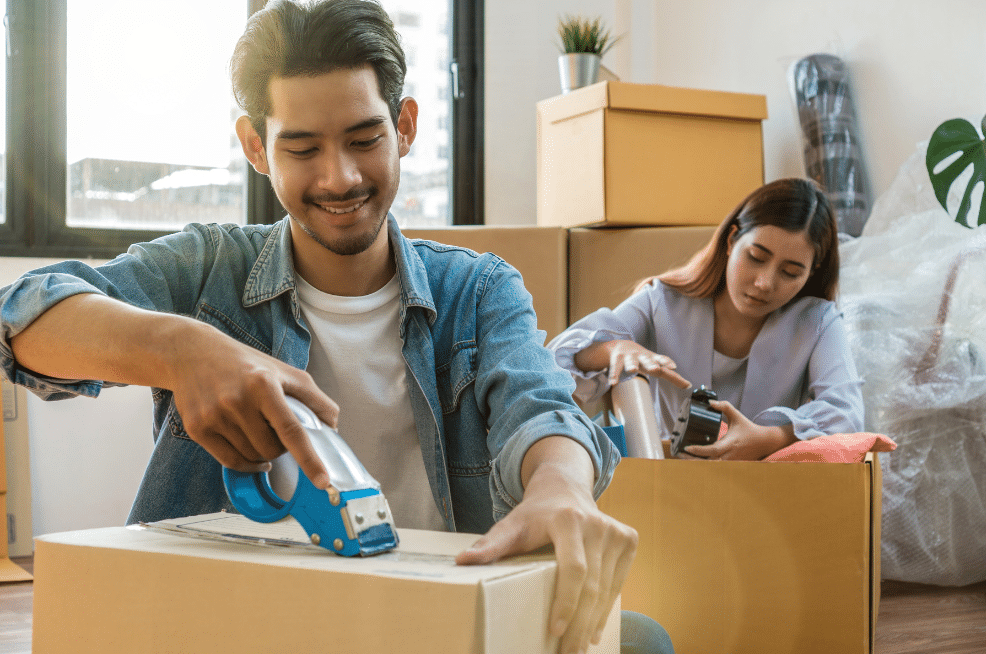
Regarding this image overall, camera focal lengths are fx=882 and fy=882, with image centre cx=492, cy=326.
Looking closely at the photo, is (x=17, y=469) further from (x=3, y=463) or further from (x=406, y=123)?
(x=406, y=123)

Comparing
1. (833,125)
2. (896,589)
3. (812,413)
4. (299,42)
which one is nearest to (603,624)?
(299,42)

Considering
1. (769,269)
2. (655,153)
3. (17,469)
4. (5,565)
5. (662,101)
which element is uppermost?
(662,101)

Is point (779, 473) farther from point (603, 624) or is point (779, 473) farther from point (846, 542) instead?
point (603, 624)

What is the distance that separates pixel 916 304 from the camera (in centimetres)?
166

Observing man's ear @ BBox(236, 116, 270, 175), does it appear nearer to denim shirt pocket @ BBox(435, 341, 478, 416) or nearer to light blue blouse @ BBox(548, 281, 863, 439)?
denim shirt pocket @ BBox(435, 341, 478, 416)

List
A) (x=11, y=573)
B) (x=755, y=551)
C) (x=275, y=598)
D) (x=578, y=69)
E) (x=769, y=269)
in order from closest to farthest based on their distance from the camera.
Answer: (x=275, y=598) → (x=755, y=551) → (x=769, y=269) → (x=11, y=573) → (x=578, y=69)

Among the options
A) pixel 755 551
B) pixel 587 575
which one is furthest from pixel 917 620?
pixel 587 575

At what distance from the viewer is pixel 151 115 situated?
2451mm

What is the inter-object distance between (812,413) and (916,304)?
0.43 meters

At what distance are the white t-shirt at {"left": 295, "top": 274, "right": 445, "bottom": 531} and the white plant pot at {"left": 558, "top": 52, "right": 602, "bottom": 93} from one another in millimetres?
1625

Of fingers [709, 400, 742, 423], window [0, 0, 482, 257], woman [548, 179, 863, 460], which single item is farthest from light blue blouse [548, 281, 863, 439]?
window [0, 0, 482, 257]

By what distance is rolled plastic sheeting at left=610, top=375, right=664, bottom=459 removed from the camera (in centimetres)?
119

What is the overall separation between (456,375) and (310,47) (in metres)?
0.32

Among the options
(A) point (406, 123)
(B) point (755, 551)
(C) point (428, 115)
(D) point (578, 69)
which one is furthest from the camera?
(C) point (428, 115)
